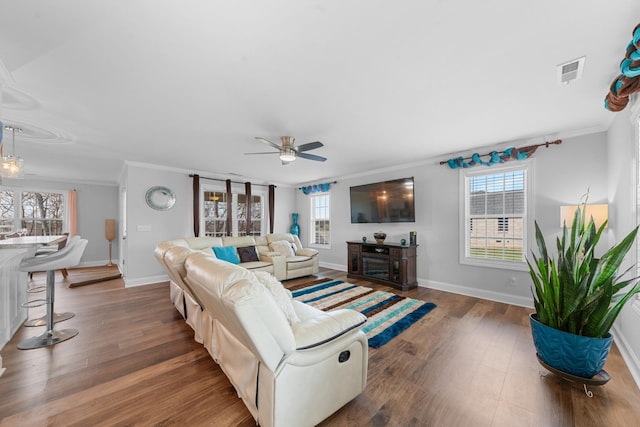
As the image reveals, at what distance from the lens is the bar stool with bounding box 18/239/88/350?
2504 millimetres

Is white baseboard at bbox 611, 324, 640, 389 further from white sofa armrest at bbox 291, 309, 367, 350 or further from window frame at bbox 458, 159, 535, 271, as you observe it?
white sofa armrest at bbox 291, 309, 367, 350

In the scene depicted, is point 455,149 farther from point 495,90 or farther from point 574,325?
point 574,325

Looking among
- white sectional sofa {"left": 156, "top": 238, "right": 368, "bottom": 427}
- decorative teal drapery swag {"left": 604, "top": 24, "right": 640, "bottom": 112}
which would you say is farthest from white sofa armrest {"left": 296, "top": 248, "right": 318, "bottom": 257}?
decorative teal drapery swag {"left": 604, "top": 24, "right": 640, "bottom": 112}

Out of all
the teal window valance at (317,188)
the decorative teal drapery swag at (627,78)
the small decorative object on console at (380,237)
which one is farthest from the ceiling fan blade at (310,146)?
the teal window valance at (317,188)

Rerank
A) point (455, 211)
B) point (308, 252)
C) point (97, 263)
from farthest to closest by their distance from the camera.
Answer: point (97, 263) → point (308, 252) → point (455, 211)

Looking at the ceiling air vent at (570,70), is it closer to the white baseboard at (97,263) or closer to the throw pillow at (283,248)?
the throw pillow at (283,248)

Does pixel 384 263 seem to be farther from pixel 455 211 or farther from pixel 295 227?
pixel 295 227

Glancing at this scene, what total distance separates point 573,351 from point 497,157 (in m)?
2.80

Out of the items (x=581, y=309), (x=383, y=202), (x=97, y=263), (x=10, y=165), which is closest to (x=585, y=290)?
(x=581, y=309)

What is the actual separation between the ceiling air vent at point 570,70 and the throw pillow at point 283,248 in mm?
4768

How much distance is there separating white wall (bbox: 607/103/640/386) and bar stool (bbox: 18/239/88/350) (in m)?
5.34

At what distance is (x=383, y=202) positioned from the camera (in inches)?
202

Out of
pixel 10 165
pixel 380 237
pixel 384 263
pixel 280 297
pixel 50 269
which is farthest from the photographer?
pixel 380 237

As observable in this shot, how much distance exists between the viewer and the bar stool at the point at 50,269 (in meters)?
2.50
